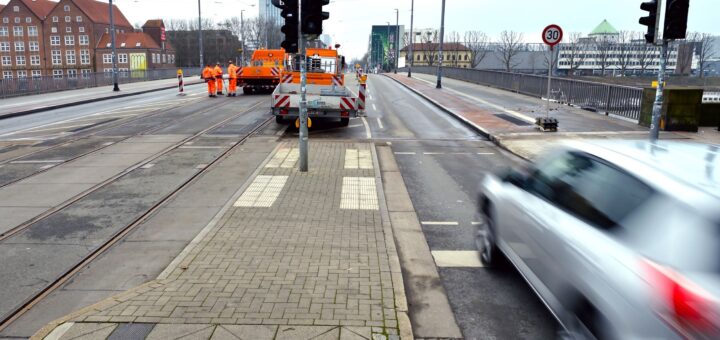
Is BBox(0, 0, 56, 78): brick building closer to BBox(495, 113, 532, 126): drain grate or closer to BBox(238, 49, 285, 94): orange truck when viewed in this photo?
BBox(238, 49, 285, 94): orange truck

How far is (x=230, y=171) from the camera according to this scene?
1095cm

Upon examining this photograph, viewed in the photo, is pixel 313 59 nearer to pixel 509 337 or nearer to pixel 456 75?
pixel 509 337

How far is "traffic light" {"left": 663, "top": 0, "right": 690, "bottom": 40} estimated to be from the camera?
10398 millimetres

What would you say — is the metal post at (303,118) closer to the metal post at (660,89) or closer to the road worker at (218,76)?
the metal post at (660,89)

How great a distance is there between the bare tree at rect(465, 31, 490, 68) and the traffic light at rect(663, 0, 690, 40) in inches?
3935

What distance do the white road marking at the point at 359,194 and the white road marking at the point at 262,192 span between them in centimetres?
110

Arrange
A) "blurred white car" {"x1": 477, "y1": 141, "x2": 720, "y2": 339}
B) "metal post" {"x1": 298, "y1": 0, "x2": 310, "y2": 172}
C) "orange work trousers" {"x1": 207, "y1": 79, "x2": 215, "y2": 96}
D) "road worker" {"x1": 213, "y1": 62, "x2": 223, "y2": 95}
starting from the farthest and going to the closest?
"road worker" {"x1": 213, "y1": 62, "x2": 223, "y2": 95} < "orange work trousers" {"x1": 207, "y1": 79, "x2": 215, "y2": 96} < "metal post" {"x1": 298, "y1": 0, "x2": 310, "y2": 172} < "blurred white car" {"x1": 477, "y1": 141, "x2": 720, "y2": 339}

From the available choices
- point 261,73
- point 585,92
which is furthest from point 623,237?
point 261,73

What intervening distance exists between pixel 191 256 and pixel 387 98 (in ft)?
81.7

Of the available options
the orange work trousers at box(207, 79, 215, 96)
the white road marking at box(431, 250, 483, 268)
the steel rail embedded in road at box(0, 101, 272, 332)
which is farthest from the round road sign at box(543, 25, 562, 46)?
the orange work trousers at box(207, 79, 215, 96)

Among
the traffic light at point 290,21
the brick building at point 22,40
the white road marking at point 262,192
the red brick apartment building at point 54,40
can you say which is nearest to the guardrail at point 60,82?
the traffic light at point 290,21

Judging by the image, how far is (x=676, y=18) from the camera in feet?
34.3

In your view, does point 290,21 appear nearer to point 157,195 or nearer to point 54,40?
point 157,195

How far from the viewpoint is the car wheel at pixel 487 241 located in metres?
5.85
